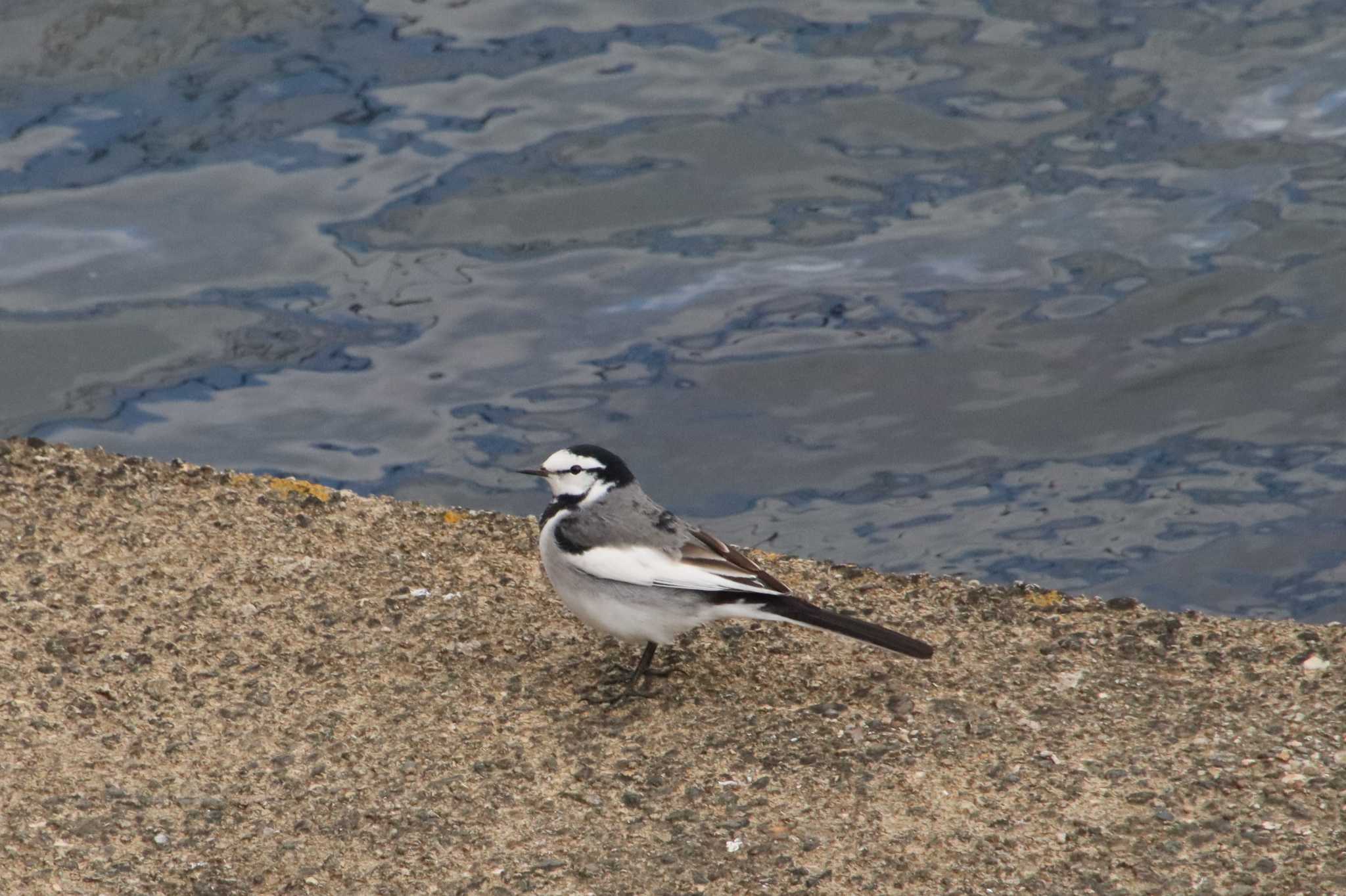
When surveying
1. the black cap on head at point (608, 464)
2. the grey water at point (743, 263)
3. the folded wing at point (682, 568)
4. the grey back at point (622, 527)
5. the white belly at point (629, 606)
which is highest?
the black cap on head at point (608, 464)

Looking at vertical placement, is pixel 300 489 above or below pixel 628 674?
above

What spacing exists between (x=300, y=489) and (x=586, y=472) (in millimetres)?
1492

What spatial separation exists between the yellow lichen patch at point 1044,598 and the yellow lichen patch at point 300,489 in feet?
8.62

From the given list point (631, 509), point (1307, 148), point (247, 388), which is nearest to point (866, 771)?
point (631, 509)

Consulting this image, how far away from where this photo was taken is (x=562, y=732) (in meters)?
4.86

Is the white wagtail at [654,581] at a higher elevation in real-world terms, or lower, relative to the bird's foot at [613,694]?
higher

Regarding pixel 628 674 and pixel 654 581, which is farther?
pixel 628 674

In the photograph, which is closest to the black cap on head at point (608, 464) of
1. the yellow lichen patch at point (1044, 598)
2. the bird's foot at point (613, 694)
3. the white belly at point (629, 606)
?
the white belly at point (629, 606)

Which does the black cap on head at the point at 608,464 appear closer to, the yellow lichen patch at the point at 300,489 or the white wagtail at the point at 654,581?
the white wagtail at the point at 654,581

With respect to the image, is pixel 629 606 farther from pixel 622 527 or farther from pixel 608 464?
pixel 608 464

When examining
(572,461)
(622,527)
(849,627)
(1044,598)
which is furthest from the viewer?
(1044,598)

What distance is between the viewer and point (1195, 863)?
13.6ft

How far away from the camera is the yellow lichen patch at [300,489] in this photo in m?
6.20

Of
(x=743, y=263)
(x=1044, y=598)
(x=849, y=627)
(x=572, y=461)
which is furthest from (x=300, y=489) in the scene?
(x=743, y=263)
